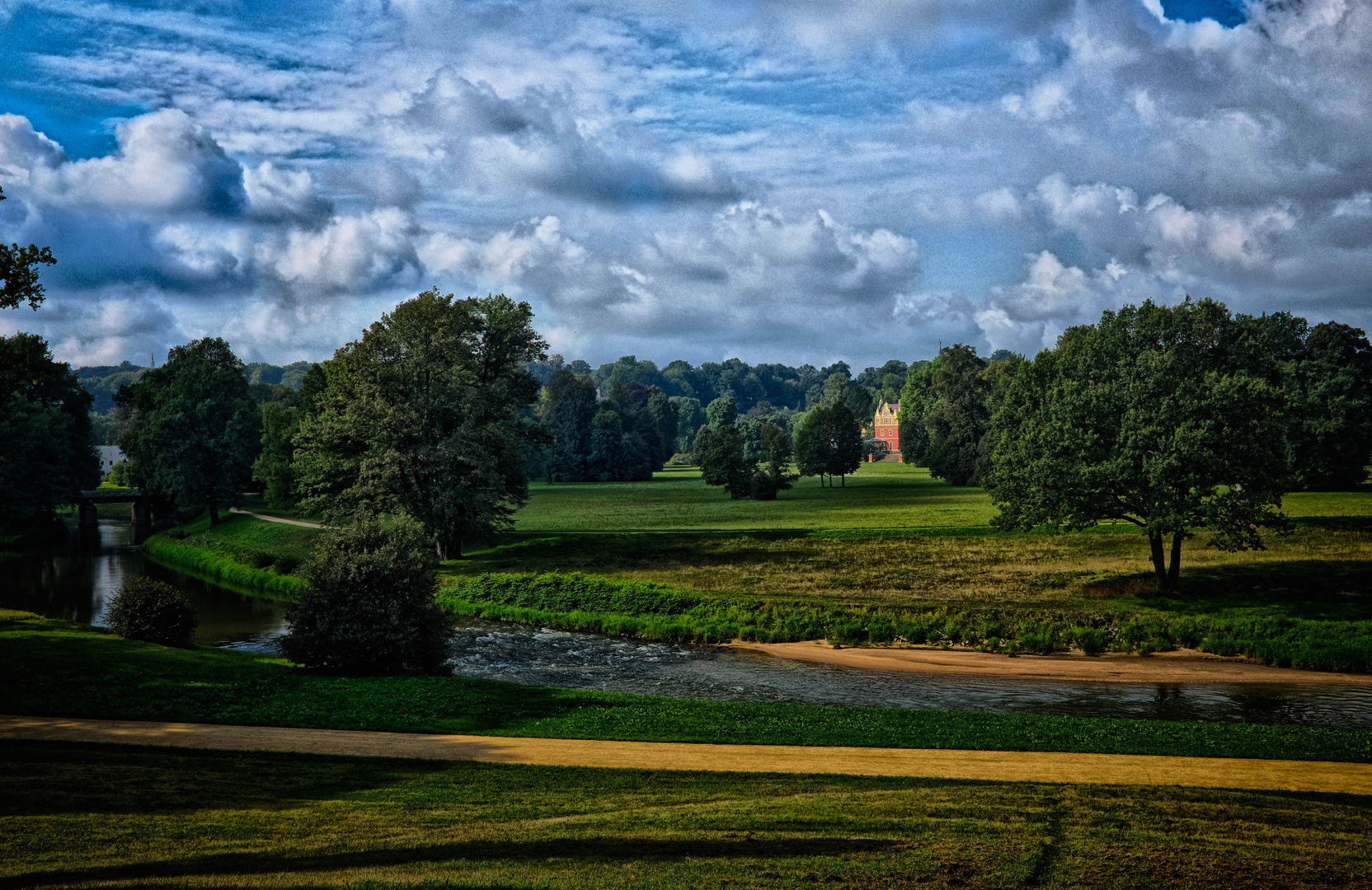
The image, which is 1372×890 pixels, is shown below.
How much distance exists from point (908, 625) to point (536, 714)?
17.6 metres

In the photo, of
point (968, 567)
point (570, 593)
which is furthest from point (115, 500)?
point (968, 567)

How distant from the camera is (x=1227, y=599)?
116 ft

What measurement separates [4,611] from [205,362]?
50765 millimetres

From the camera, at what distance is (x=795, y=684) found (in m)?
27.6

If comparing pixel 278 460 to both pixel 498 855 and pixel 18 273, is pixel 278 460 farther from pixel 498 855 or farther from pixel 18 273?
pixel 498 855

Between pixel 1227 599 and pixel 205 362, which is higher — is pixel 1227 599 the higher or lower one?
the lower one

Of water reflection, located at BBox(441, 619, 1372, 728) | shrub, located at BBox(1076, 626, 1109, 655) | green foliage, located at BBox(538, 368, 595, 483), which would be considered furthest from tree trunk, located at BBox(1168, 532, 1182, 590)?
green foliage, located at BBox(538, 368, 595, 483)

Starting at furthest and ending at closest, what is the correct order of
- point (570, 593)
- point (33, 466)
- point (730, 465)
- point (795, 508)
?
1. point (730, 465)
2. point (795, 508)
3. point (33, 466)
4. point (570, 593)

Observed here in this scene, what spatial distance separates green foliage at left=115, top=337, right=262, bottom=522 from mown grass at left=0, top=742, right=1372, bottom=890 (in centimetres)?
6238

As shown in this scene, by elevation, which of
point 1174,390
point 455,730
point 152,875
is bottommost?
point 455,730

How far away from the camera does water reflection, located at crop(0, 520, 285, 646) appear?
1550 inches

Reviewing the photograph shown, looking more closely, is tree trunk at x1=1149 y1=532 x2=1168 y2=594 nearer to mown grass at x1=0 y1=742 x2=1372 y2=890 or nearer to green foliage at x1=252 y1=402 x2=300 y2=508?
mown grass at x1=0 y1=742 x2=1372 y2=890

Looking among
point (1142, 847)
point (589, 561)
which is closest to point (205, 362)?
point (589, 561)

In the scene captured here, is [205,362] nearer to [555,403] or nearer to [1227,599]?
[555,403]
